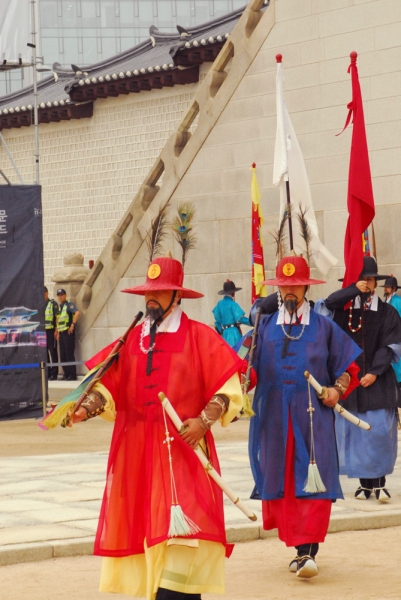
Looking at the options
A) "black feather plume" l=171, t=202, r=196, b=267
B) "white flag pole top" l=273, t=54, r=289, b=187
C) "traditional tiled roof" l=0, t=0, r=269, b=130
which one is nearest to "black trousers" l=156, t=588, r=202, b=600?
"white flag pole top" l=273, t=54, r=289, b=187

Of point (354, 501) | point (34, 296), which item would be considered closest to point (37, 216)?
point (34, 296)

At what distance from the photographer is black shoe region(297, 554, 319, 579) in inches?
267

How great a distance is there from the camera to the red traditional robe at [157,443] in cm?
568

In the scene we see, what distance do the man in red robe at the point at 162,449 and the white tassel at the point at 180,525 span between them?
24 millimetres

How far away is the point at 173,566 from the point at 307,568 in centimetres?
148

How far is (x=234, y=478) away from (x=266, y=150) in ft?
36.4

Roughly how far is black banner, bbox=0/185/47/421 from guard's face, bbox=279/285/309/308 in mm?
9457

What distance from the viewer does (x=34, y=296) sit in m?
16.7

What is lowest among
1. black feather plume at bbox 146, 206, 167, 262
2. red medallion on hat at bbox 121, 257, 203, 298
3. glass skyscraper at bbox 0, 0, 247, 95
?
red medallion on hat at bbox 121, 257, 203, 298

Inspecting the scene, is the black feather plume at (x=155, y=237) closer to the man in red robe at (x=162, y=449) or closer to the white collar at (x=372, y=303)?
the man in red robe at (x=162, y=449)

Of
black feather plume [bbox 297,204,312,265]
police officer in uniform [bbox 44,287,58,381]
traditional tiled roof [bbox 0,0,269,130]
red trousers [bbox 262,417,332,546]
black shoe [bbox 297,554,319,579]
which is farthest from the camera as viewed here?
traditional tiled roof [bbox 0,0,269,130]

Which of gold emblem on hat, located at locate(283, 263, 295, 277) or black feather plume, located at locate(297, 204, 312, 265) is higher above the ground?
black feather plume, located at locate(297, 204, 312, 265)

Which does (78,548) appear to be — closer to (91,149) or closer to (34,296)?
(34,296)

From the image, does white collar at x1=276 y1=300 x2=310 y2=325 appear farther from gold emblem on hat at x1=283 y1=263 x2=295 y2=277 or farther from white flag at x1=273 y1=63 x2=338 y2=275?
white flag at x1=273 y1=63 x2=338 y2=275
